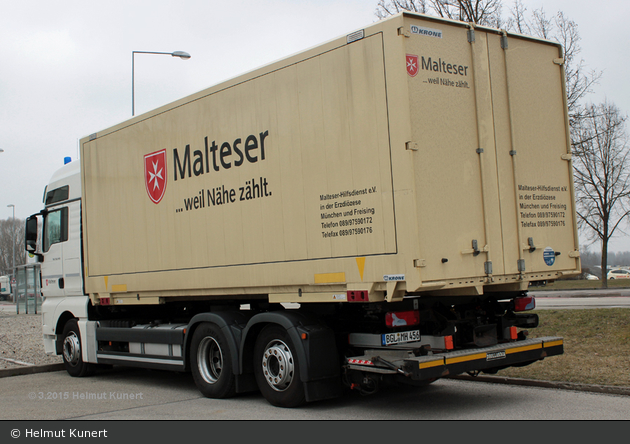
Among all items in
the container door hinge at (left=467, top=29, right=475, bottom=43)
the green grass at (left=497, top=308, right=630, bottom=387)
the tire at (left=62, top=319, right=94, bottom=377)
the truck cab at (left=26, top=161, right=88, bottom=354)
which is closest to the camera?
the container door hinge at (left=467, top=29, right=475, bottom=43)

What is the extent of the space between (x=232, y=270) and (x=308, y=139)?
201 cm

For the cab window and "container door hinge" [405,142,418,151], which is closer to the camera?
"container door hinge" [405,142,418,151]

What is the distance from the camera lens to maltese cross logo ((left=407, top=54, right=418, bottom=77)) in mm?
6312

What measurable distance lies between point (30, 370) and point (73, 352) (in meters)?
1.05

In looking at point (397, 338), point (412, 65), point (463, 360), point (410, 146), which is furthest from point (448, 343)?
point (412, 65)

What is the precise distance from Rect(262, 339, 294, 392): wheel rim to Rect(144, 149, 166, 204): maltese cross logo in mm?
3125

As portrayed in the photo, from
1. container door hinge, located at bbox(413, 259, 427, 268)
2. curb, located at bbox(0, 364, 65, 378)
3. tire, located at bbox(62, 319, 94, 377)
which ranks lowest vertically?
curb, located at bbox(0, 364, 65, 378)

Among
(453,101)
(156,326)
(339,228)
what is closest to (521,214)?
(453,101)

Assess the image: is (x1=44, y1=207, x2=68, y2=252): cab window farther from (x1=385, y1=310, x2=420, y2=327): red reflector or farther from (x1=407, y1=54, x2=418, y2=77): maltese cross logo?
(x1=407, y1=54, x2=418, y2=77): maltese cross logo

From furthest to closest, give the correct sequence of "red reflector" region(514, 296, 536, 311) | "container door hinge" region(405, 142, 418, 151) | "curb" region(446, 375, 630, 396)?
"red reflector" region(514, 296, 536, 311)
"curb" region(446, 375, 630, 396)
"container door hinge" region(405, 142, 418, 151)

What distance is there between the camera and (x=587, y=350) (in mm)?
9586

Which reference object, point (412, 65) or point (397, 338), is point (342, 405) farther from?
point (412, 65)

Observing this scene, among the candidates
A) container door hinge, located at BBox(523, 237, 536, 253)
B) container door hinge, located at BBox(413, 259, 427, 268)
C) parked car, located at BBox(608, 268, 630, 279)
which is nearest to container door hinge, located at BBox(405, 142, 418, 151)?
container door hinge, located at BBox(413, 259, 427, 268)

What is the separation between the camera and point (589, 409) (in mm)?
6641
